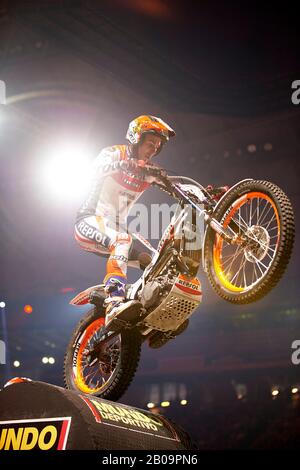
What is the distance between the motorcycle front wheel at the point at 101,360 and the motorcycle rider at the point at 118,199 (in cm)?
39

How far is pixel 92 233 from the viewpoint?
639 centimetres

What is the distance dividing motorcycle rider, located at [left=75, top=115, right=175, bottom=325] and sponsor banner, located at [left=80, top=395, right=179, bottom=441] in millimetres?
894

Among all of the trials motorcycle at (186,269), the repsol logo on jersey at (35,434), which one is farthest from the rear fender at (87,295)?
the repsol logo on jersey at (35,434)

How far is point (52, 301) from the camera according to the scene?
15938 mm

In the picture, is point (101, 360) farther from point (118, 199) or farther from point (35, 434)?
point (118, 199)

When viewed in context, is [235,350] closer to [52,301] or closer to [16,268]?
[52,301]

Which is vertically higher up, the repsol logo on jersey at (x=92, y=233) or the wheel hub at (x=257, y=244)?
the repsol logo on jersey at (x=92, y=233)

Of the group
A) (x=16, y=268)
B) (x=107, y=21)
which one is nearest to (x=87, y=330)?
(x=107, y=21)

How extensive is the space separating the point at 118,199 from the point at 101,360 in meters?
1.66

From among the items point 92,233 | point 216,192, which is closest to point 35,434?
point 92,233

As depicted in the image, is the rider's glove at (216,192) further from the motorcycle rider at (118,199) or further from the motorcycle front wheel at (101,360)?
the motorcycle front wheel at (101,360)

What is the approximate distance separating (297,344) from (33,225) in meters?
6.39

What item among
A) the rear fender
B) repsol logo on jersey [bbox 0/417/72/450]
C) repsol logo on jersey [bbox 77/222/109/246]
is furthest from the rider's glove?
repsol logo on jersey [bbox 0/417/72/450]

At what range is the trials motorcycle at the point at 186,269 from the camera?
5.26 m
